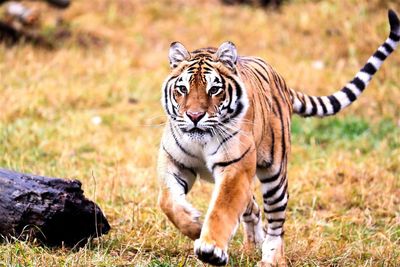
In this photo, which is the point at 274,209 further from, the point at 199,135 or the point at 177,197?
the point at 199,135

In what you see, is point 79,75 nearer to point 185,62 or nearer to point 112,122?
point 112,122

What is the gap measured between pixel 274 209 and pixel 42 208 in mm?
1423

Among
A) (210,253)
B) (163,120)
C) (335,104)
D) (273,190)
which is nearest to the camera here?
(210,253)

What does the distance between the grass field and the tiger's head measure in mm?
820

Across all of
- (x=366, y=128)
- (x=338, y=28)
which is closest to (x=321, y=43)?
(x=338, y=28)

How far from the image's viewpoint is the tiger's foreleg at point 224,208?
363cm

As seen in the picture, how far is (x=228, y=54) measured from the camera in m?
4.21

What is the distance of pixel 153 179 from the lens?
661cm

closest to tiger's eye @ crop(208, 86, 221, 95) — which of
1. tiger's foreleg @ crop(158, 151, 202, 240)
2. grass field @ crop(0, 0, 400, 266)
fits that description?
tiger's foreleg @ crop(158, 151, 202, 240)

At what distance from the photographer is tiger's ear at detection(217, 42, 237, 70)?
13.8ft

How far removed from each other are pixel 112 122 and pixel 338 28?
396 centimetres

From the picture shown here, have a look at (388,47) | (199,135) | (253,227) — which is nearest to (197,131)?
(199,135)

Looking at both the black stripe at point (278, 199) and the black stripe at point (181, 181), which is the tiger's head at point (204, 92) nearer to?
the black stripe at point (181, 181)

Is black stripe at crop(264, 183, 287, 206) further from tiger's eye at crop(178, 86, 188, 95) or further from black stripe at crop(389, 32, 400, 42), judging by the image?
black stripe at crop(389, 32, 400, 42)
